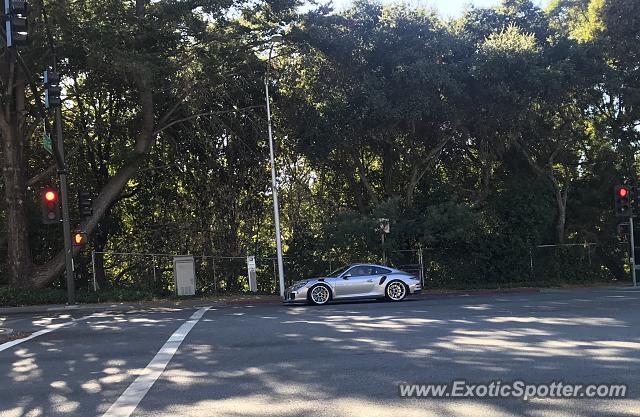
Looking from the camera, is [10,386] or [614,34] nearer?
[10,386]

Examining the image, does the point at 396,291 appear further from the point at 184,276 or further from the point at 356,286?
the point at 184,276

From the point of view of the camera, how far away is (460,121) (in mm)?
25016

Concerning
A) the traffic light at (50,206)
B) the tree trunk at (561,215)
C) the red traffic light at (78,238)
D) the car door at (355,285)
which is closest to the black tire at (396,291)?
the car door at (355,285)

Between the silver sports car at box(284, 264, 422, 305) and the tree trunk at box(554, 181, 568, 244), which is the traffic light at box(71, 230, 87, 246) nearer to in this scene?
the silver sports car at box(284, 264, 422, 305)

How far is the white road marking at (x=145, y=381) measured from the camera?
6.28 metres

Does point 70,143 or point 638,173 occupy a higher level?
point 70,143

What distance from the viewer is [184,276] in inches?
931

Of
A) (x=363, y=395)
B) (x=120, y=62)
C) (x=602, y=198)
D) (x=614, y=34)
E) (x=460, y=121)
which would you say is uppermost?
(x=614, y=34)

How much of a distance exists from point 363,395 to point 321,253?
19142 millimetres

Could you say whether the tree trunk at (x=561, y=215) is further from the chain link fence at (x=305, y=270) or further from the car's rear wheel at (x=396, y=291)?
the car's rear wheel at (x=396, y=291)

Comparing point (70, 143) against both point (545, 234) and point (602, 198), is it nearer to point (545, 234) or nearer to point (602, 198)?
point (545, 234)

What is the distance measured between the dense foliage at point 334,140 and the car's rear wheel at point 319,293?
18.5 feet

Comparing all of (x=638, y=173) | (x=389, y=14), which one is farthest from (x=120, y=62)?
(x=638, y=173)

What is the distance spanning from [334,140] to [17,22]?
Answer: 1423 centimetres
